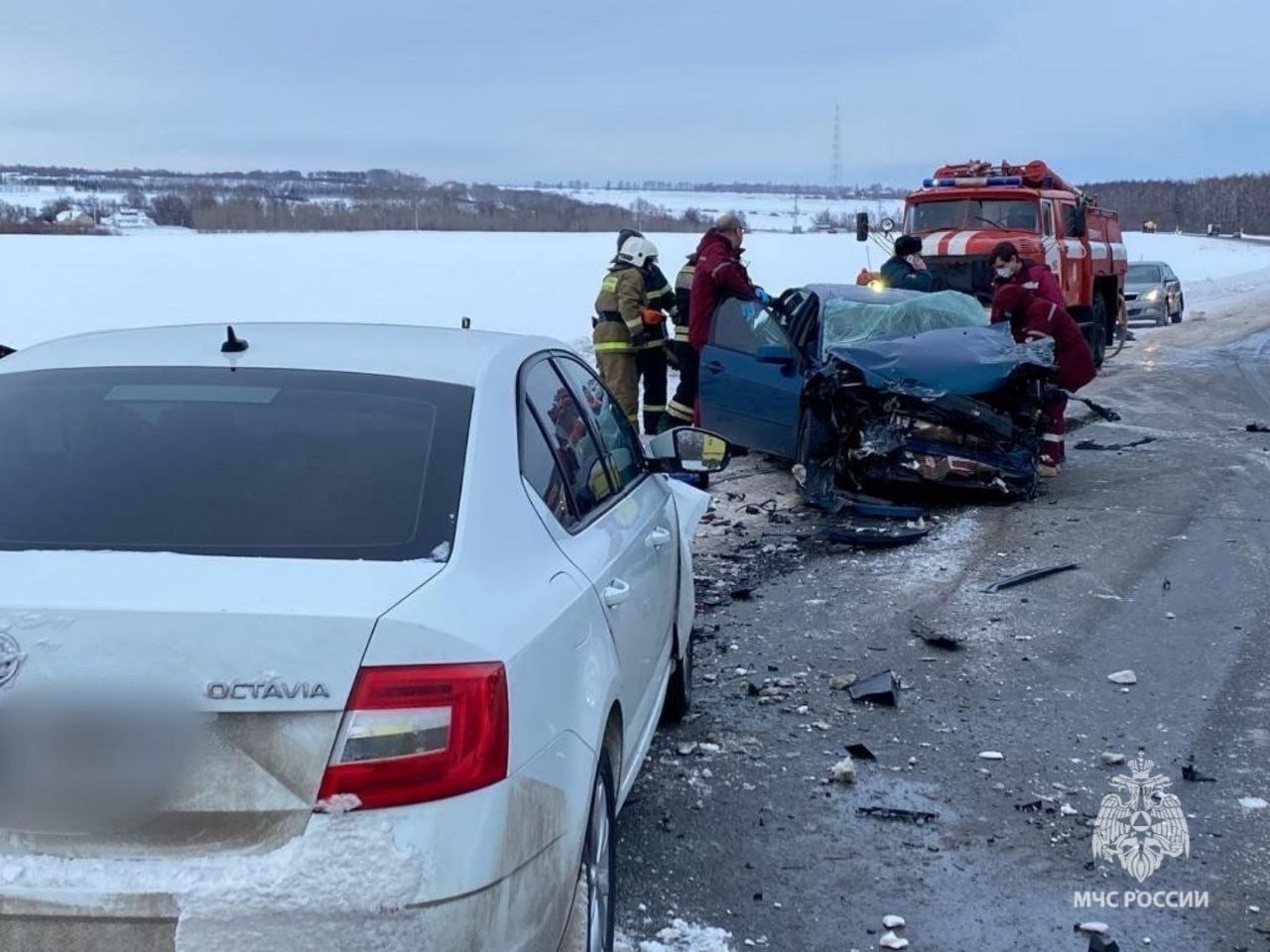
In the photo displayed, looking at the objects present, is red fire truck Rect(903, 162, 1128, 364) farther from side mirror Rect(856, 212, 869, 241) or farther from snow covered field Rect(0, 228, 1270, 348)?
snow covered field Rect(0, 228, 1270, 348)

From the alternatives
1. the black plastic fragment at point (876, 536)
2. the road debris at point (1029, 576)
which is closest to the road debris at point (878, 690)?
the road debris at point (1029, 576)

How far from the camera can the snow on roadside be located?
3.57 meters

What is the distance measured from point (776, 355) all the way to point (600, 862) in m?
6.85

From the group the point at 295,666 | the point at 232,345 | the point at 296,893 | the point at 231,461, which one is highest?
the point at 232,345

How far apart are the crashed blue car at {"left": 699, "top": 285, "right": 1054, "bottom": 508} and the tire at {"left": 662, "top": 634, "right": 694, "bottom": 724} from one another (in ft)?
13.2

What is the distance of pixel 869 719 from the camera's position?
5367 millimetres

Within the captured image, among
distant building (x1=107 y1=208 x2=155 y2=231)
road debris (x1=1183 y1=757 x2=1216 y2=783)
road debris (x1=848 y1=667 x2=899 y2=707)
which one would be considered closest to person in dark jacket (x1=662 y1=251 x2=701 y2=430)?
road debris (x1=848 y1=667 x2=899 y2=707)

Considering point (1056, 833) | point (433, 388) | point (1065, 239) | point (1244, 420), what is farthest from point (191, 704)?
point (1065, 239)

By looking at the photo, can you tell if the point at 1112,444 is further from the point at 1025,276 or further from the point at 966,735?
the point at 966,735

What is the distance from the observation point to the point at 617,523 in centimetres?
378

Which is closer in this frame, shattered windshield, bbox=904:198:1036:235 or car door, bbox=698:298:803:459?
car door, bbox=698:298:803:459

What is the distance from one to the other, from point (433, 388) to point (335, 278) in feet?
117

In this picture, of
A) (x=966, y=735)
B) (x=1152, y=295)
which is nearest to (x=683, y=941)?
(x=966, y=735)

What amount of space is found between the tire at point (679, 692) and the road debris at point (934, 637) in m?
1.61
